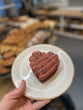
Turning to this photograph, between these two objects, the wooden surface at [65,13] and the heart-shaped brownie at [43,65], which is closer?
the heart-shaped brownie at [43,65]

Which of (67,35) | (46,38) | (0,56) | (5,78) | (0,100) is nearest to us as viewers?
(0,100)

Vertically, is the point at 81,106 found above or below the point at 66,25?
above

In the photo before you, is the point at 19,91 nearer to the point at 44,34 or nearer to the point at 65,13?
the point at 44,34

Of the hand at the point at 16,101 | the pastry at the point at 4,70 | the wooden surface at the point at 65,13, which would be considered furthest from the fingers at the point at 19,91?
the wooden surface at the point at 65,13

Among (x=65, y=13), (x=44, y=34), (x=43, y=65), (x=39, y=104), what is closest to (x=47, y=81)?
(x=43, y=65)

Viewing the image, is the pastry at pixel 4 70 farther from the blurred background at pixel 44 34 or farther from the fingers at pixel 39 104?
the fingers at pixel 39 104

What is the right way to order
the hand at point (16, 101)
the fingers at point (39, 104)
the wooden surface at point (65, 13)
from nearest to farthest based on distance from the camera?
1. the hand at point (16, 101)
2. the fingers at point (39, 104)
3. the wooden surface at point (65, 13)

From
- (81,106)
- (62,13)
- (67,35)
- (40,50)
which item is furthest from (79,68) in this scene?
(62,13)

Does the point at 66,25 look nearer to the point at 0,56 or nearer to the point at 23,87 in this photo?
the point at 0,56
